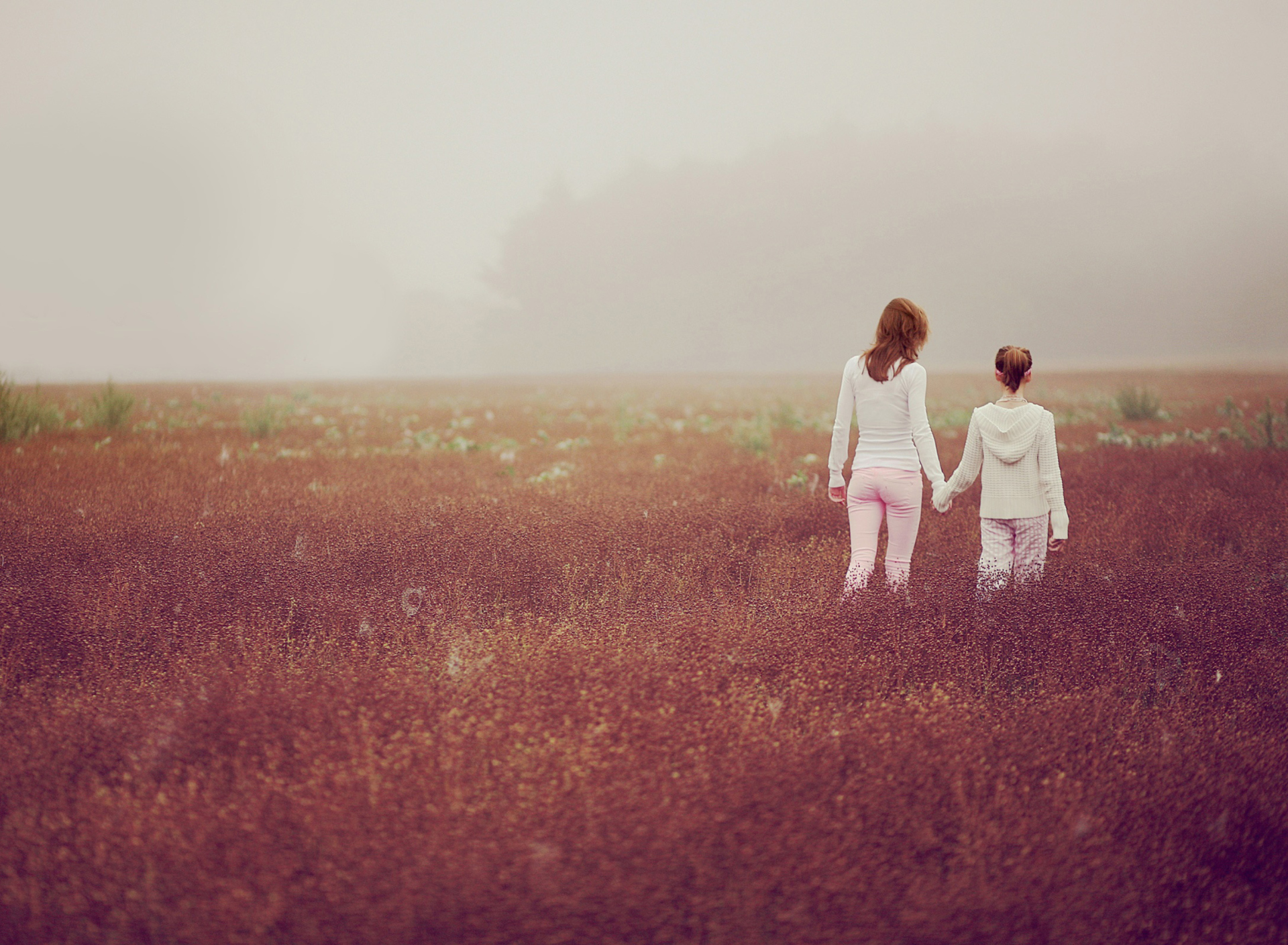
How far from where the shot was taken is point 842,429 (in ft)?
14.0

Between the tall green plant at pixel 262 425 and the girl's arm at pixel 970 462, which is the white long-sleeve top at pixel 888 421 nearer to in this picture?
the girl's arm at pixel 970 462

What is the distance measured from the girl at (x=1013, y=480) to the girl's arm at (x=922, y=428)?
0.48 feet

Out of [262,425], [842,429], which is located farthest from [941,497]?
[262,425]

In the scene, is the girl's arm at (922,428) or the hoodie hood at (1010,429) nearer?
the girl's arm at (922,428)

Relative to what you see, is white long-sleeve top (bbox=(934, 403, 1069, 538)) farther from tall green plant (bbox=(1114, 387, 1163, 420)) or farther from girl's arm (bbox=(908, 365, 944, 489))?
tall green plant (bbox=(1114, 387, 1163, 420))

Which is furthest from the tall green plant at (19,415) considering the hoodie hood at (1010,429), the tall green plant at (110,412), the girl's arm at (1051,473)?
the girl's arm at (1051,473)

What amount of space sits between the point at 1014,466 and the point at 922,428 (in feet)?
2.24

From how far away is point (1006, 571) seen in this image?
4.29 metres

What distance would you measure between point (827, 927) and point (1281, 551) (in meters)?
5.52

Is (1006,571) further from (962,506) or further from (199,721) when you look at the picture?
(199,721)

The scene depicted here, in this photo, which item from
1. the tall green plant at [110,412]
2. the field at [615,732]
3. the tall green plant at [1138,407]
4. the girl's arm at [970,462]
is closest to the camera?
the field at [615,732]

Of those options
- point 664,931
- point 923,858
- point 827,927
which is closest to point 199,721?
point 664,931

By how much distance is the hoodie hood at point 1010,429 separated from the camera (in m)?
4.16

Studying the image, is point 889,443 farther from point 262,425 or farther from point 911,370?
point 262,425
